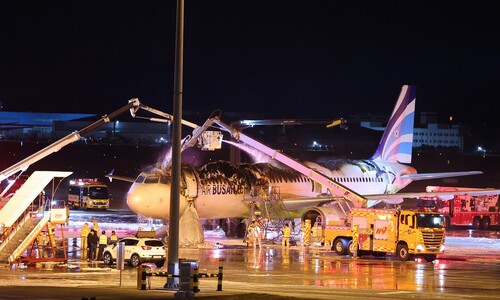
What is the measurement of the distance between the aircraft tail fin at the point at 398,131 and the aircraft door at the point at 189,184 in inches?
832

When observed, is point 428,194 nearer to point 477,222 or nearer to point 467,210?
point 467,210

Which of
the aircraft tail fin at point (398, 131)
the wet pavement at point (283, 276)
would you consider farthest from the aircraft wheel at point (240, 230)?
the aircraft tail fin at point (398, 131)

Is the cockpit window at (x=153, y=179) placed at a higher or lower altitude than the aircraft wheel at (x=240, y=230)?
higher

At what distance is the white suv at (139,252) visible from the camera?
113 ft

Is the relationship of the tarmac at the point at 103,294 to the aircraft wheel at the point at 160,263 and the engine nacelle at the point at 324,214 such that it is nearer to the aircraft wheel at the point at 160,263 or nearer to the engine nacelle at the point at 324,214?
the aircraft wheel at the point at 160,263

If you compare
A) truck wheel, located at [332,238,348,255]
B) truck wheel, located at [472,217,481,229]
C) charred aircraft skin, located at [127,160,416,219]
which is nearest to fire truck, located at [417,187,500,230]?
truck wheel, located at [472,217,481,229]

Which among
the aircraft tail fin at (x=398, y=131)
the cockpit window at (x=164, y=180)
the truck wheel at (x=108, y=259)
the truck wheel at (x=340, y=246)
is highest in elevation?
the aircraft tail fin at (x=398, y=131)

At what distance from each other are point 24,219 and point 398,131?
109 feet

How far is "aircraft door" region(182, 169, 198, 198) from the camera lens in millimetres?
44688

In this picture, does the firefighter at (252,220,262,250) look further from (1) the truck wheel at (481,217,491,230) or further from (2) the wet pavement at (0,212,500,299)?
(1) the truck wheel at (481,217,491,230)

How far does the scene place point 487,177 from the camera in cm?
11000

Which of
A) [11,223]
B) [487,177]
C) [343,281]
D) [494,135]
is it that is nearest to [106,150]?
[487,177]

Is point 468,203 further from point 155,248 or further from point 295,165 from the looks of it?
point 155,248

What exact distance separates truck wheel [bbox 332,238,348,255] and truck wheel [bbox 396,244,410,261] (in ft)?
9.21
